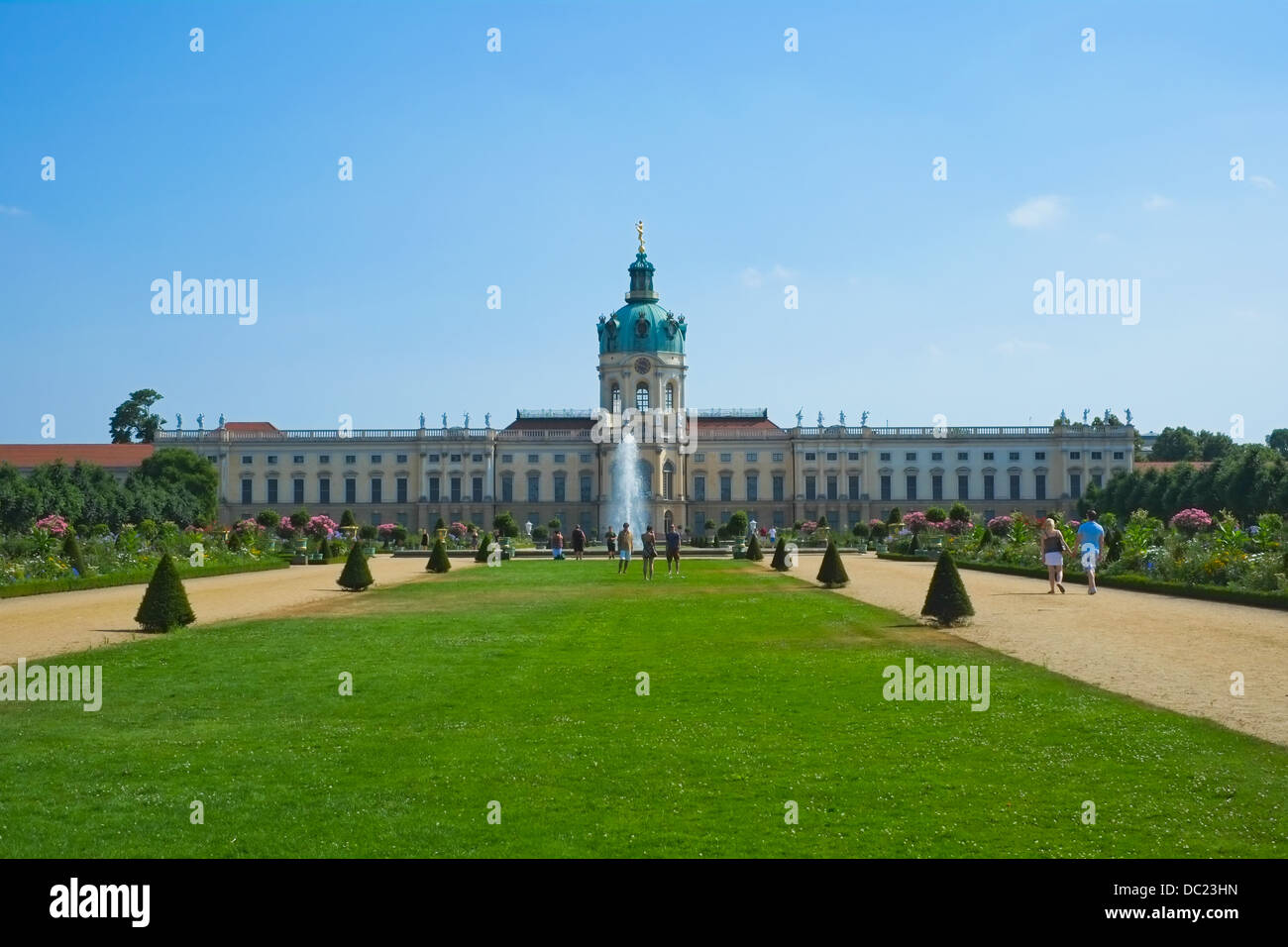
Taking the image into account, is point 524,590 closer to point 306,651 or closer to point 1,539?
point 306,651

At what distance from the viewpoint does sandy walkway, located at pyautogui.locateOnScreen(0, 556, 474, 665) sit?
13484 millimetres

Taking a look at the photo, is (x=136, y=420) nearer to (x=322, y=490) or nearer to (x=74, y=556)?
(x=322, y=490)

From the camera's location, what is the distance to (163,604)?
14.4 metres

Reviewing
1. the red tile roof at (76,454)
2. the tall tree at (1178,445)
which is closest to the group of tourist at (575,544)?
the red tile roof at (76,454)

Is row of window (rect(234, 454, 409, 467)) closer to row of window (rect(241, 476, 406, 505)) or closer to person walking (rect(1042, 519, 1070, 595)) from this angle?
row of window (rect(241, 476, 406, 505))

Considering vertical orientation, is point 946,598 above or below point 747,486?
below

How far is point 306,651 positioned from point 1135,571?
15.7 metres

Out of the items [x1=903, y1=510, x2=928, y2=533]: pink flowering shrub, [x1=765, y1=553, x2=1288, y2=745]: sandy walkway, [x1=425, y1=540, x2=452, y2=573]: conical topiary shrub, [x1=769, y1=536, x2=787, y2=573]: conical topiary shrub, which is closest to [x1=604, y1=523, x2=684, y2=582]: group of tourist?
[x1=769, y1=536, x2=787, y2=573]: conical topiary shrub

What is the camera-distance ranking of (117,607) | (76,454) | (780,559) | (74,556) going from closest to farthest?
(117,607) < (74,556) < (780,559) < (76,454)

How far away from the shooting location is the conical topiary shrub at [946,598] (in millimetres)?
14422

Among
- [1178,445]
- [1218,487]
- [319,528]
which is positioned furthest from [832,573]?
[1178,445]

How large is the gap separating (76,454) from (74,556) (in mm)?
53084

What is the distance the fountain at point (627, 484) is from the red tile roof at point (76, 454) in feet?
88.3
